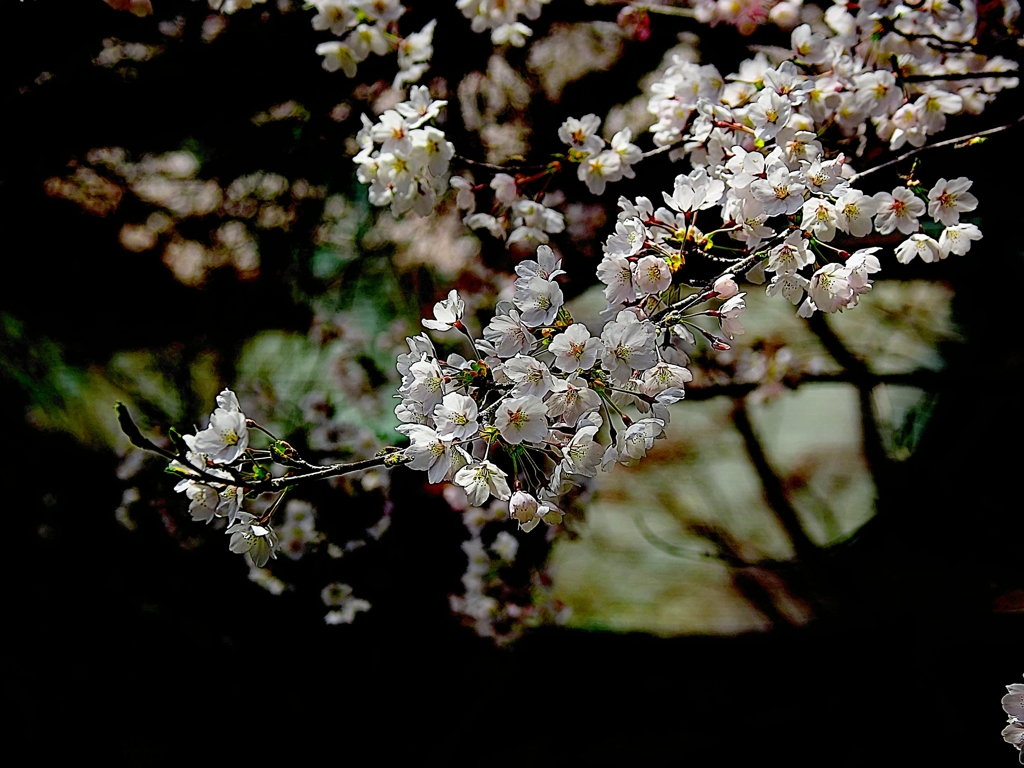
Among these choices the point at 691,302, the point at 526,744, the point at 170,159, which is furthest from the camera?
the point at 170,159

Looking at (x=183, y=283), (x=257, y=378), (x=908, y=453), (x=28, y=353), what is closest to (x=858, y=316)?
(x=908, y=453)

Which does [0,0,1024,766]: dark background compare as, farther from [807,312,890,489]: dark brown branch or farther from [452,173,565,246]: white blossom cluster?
[452,173,565,246]: white blossom cluster

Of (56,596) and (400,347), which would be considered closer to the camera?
(56,596)

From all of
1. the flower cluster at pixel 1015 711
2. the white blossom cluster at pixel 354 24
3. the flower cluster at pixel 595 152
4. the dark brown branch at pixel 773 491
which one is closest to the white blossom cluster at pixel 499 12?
the white blossom cluster at pixel 354 24

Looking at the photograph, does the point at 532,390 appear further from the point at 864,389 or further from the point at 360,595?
the point at 864,389

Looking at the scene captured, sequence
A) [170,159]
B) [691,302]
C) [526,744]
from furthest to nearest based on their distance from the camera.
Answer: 1. [170,159]
2. [526,744]
3. [691,302]

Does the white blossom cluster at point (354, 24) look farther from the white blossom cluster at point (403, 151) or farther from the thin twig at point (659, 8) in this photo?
the thin twig at point (659, 8)

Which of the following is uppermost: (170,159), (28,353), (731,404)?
(170,159)

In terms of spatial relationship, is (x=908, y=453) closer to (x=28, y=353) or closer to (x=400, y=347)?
(x=400, y=347)
